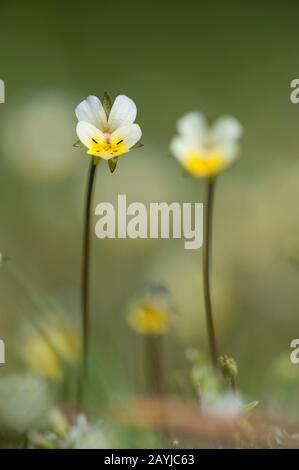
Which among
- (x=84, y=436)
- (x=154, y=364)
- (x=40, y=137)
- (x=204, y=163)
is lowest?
(x=84, y=436)

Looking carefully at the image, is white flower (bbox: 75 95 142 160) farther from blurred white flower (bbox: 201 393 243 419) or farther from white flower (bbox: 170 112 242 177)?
blurred white flower (bbox: 201 393 243 419)

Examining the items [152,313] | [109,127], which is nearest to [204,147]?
[109,127]

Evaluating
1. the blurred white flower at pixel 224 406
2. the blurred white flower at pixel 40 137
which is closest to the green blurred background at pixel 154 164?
the blurred white flower at pixel 40 137

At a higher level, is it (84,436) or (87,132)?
(87,132)

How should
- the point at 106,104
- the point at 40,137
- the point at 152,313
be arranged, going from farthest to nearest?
the point at 40,137, the point at 152,313, the point at 106,104

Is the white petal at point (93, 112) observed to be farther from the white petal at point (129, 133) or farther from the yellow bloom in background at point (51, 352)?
Result: the yellow bloom in background at point (51, 352)

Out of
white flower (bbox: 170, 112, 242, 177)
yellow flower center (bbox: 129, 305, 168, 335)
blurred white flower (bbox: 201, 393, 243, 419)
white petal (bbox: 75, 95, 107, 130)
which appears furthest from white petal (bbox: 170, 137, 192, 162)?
blurred white flower (bbox: 201, 393, 243, 419)

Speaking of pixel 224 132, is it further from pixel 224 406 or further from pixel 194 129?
pixel 224 406

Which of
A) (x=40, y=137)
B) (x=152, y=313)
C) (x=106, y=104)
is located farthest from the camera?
(x=40, y=137)
